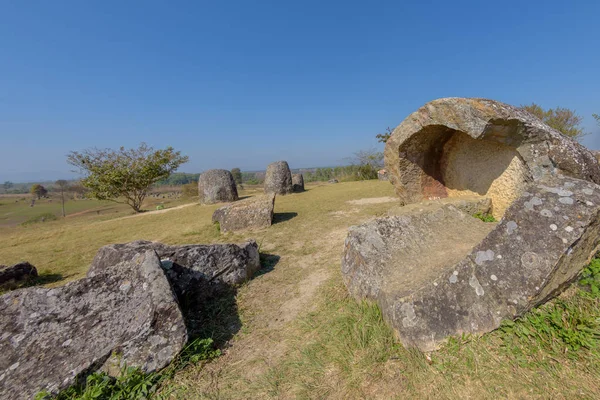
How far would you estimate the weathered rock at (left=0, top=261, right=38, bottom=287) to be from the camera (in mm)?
5434

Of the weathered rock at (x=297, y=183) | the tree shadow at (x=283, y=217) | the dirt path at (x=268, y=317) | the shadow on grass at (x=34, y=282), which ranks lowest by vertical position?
the shadow on grass at (x=34, y=282)

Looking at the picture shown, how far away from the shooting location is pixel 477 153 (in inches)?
235

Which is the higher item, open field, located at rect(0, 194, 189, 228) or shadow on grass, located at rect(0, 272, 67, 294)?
shadow on grass, located at rect(0, 272, 67, 294)

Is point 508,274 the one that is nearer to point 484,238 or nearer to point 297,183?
point 484,238

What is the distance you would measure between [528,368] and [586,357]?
1.34 ft

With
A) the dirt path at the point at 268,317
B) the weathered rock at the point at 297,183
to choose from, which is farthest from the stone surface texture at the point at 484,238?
the weathered rock at the point at 297,183

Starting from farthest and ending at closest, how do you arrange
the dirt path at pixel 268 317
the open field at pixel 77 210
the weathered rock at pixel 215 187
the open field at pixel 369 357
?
the open field at pixel 77 210, the weathered rock at pixel 215 187, the dirt path at pixel 268 317, the open field at pixel 369 357

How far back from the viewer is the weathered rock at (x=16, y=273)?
17.8 ft

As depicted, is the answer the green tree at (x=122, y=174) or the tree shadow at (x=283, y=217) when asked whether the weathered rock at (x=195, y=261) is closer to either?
the tree shadow at (x=283, y=217)

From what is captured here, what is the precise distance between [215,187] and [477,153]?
43.7 feet

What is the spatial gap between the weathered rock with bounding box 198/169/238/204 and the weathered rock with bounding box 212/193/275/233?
7.40 metres

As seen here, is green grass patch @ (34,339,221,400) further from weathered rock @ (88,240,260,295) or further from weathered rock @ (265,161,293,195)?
weathered rock @ (265,161,293,195)

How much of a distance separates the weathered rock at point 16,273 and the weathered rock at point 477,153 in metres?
8.56

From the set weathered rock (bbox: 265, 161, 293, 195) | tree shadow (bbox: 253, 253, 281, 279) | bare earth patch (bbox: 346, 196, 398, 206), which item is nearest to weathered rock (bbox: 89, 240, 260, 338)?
tree shadow (bbox: 253, 253, 281, 279)
